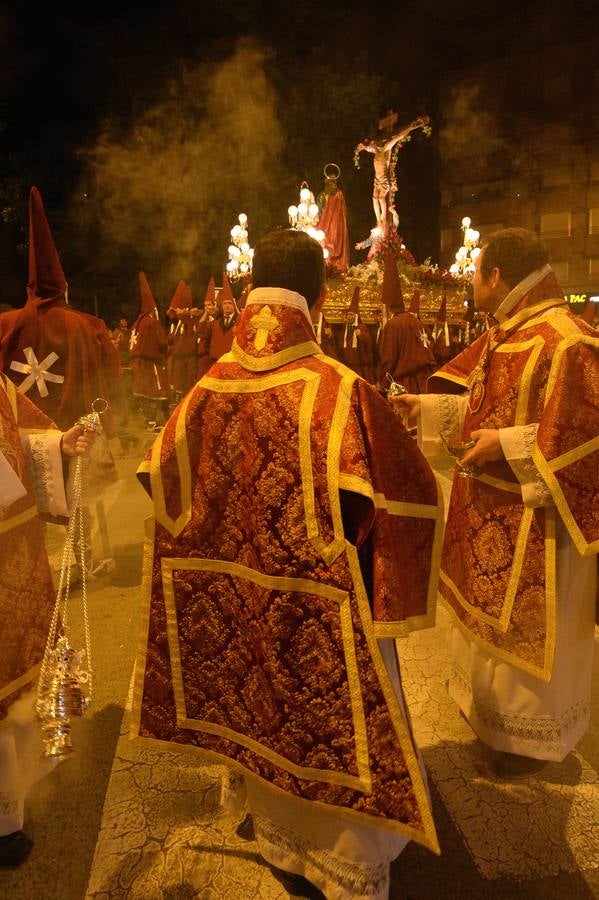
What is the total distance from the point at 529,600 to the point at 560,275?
25663 millimetres

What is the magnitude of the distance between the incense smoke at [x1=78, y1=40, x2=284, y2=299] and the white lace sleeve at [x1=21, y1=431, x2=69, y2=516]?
13255mm

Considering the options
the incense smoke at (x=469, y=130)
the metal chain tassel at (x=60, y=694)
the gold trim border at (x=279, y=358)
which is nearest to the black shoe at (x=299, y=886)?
the metal chain tassel at (x=60, y=694)

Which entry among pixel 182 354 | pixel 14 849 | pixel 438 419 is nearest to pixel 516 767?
pixel 438 419

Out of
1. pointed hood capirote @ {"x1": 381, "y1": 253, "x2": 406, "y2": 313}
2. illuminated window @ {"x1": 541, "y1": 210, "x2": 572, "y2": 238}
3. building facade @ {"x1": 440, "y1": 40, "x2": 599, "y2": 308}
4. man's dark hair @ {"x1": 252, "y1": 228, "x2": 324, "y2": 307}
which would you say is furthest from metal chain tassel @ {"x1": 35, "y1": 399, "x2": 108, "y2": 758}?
illuminated window @ {"x1": 541, "y1": 210, "x2": 572, "y2": 238}

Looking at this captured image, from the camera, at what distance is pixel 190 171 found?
1460cm

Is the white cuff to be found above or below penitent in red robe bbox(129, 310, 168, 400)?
below

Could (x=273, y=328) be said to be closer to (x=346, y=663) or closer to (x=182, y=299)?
(x=346, y=663)

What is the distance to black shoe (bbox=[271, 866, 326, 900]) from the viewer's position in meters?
1.75

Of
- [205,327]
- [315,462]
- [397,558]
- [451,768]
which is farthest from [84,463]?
[205,327]

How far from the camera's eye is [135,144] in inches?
520

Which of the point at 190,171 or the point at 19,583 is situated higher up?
the point at 190,171

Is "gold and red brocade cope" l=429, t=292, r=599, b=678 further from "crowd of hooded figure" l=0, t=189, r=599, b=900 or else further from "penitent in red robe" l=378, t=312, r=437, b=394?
"penitent in red robe" l=378, t=312, r=437, b=394

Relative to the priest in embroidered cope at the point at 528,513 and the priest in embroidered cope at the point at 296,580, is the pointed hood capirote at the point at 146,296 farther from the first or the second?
the priest in embroidered cope at the point at 296,580

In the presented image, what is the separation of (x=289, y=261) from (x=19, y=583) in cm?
135
